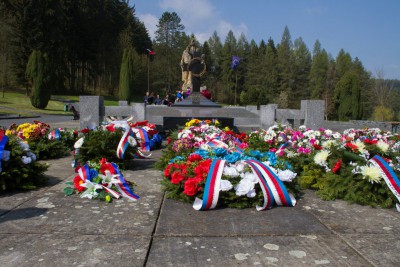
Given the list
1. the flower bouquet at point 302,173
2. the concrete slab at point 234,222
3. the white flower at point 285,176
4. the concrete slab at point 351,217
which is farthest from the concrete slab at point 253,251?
the white flower at point 285,176

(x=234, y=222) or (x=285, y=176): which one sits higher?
(x=285, y=176)

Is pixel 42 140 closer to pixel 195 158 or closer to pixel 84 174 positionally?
pixel 84 174

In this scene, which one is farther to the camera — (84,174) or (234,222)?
(84,174)

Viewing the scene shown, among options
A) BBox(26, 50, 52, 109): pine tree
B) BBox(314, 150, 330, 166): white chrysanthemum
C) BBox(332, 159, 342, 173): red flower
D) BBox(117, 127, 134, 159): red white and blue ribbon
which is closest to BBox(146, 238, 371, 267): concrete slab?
BBox(332, 159, 342, 173): red flower

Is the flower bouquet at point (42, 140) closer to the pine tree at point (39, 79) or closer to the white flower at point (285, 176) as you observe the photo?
the white flower at point (285, 176)

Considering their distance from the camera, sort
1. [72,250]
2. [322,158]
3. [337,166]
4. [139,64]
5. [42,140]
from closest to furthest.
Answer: [72,250]
[337,166]
[322,158]
[42,140]
[139,64]

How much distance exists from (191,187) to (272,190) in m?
0.86

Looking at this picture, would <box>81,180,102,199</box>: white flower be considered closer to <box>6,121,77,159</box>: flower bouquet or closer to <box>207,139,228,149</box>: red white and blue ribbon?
<box>207,139,228,149</box>: red white and blue ribbon

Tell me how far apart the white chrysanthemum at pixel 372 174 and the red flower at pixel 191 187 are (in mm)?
1833

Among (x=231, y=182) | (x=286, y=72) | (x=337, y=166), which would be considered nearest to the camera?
(x=231, y=182)

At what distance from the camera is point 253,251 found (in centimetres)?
259

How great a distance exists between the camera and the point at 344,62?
2768 inches

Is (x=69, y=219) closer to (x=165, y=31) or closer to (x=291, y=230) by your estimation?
(x=291, y=230)

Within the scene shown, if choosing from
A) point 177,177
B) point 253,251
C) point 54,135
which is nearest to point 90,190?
point 177,177
